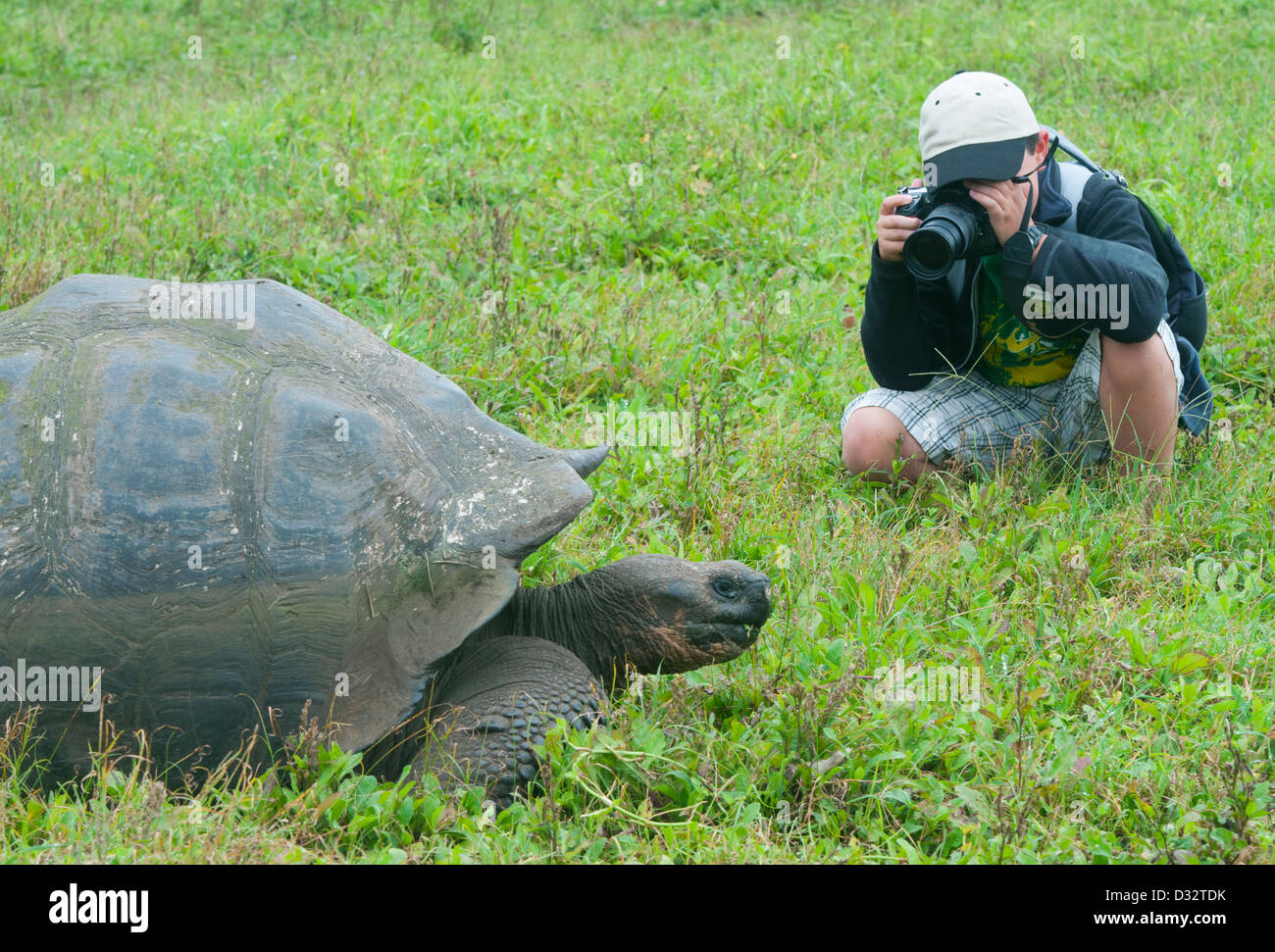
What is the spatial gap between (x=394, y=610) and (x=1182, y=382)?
2474mm

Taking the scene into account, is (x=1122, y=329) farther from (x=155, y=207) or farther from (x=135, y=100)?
(x=135, y=100)

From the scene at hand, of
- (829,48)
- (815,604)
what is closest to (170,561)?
(815,604)

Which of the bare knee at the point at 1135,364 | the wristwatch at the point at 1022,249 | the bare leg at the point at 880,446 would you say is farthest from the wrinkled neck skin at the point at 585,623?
the bare knee at the point at 1135,364

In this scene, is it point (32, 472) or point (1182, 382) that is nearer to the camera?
point (32, 472)

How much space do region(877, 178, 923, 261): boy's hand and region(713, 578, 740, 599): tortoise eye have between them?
1.11 meters

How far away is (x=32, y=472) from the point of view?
2.42 meters

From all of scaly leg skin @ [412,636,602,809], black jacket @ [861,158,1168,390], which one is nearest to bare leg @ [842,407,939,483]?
black jacket @ [861,158,1168,390]

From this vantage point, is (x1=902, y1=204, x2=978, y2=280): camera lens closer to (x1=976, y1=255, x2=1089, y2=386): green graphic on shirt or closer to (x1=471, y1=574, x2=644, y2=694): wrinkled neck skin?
(x1=976, y1=255, x2=1089, y2=386): green graphic on shirt

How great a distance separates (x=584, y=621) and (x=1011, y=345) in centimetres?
158

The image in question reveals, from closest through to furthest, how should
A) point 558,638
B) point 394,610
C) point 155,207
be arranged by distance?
point 394,610 → point 558,638 → point 155,207

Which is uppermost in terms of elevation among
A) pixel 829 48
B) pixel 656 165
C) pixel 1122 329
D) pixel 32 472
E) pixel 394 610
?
pixel 829 48

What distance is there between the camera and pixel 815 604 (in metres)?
3.13

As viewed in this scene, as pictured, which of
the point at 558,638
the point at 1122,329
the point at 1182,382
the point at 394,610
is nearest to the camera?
the point at 394,610

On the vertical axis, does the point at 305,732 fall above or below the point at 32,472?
below
